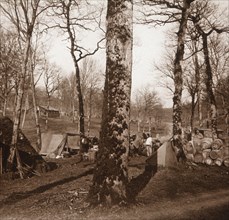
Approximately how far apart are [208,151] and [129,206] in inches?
393

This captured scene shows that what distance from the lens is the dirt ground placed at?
21.3 feet

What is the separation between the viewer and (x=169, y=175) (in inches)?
435

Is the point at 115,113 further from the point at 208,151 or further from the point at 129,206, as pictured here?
the point at 208,151

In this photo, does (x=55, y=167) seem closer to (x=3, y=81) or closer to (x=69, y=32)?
(x=69, y=32)

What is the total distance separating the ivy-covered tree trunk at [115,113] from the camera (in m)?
6.94

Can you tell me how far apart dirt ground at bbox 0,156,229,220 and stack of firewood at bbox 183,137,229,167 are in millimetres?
3296

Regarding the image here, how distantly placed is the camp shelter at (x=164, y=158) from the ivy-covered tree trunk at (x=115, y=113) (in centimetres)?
556

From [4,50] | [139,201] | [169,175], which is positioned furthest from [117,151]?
[4,50]

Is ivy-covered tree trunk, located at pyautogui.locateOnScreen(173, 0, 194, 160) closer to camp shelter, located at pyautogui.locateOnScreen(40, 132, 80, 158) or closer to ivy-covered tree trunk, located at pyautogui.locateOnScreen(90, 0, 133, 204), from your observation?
ivy-covered tree trunk, located at pyautogui.locateOnScreen(90, 0, 133, 204)

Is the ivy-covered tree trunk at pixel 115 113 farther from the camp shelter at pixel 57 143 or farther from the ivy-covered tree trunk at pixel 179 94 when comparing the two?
the camp shelter at pixel 57 143

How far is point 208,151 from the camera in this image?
1553 centimetres

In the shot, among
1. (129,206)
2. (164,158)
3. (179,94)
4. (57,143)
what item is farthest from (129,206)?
(57,143)

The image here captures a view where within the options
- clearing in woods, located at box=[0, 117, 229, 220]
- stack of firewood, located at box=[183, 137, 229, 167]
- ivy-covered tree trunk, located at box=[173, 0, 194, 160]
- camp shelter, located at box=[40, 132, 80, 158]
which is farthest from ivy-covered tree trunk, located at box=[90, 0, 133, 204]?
camp shelter, located at box=[40, 132, 80, 158]

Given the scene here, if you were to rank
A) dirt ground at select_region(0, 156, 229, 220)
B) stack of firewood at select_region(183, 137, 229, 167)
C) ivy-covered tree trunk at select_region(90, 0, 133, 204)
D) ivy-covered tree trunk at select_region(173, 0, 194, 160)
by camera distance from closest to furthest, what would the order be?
dirt ground at select_region(0, 156, 229, 220)
ivy-covered tree trunk at select_region(90, 0, 133, 204)
ivy-covered tree trunk at select_region(173, 0, 194, 160)
stack of firewood at select_region(183, 137, 229, 167)
